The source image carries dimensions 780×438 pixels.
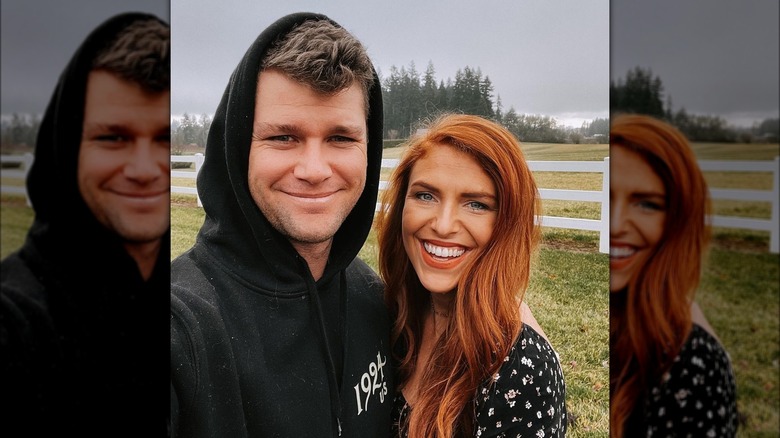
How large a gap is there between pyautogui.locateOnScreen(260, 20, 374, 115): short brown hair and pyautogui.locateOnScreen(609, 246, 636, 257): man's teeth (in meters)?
0.88

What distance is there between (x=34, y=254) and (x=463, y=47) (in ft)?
3.96

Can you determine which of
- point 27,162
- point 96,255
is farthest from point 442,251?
point 27,162

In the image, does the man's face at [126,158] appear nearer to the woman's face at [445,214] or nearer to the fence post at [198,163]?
the fence post at [198,163]

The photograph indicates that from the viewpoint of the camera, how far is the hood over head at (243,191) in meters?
1.67

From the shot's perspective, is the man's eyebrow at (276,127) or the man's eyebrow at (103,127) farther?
the man's eyebrow at (276,127)

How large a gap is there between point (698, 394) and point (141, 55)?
5.04 feet

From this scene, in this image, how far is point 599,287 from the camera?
162 centimetres

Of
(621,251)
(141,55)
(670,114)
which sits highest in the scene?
(141,55)

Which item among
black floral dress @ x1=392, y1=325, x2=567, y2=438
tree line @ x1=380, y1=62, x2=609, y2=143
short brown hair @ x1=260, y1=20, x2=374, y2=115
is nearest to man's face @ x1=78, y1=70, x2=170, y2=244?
short brown hair @ x1=260, y1=20, x2=374, y2=115

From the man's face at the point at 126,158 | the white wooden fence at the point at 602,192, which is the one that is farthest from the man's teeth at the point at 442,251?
the man's face at the point at 126,158

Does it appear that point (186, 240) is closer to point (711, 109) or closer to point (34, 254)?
point (34, 254)

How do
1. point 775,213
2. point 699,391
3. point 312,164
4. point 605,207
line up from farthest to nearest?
point 312,164
point 605,207
point 699,391
point 775,213

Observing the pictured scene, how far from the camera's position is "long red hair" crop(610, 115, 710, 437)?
131 cm

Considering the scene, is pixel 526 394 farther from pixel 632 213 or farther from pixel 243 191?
pixel 243 191
